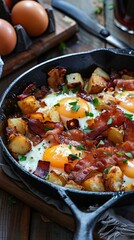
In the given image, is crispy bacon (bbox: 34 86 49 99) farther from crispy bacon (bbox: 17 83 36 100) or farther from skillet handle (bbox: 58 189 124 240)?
skillet handle (bbox: 58 189 124 240)

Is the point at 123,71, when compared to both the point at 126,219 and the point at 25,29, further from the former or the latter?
the point at 126,219

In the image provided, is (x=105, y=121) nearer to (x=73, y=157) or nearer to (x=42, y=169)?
(x=73, y=157)

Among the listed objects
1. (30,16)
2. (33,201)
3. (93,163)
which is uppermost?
(30,16)

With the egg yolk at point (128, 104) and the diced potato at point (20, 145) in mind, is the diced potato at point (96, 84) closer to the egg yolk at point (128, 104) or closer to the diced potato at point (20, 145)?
the egg yolk at point (128, 104)

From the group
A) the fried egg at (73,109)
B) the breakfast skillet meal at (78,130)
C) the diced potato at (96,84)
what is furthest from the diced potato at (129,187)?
the diced potato at (96,84)

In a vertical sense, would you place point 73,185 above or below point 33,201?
above

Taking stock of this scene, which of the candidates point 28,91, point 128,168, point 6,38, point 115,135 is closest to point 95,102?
point 115,135
